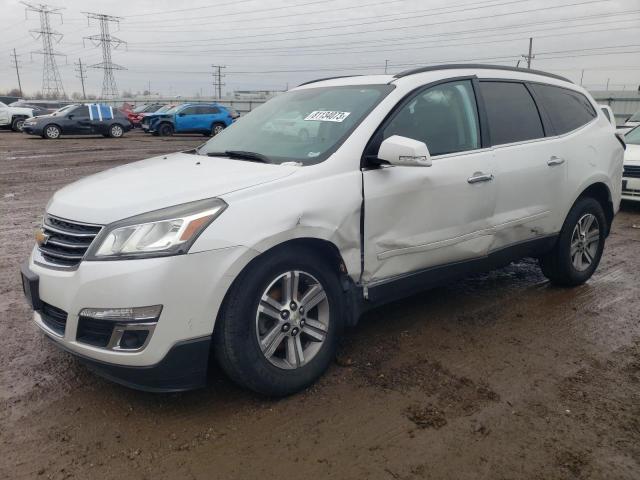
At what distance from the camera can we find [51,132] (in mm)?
22516

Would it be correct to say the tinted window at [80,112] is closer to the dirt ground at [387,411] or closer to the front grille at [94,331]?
the dirt ground at [387,411]

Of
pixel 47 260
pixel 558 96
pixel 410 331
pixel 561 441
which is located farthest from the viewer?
pixel 558 96

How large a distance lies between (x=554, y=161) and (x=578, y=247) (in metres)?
0.95

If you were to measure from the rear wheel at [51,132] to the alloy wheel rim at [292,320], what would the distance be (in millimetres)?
22653

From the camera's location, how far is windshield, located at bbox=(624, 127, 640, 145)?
375 inches

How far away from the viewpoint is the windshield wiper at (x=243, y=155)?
340cm

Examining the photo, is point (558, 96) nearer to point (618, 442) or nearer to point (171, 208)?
point (618, 442)

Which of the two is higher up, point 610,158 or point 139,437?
point 610,158

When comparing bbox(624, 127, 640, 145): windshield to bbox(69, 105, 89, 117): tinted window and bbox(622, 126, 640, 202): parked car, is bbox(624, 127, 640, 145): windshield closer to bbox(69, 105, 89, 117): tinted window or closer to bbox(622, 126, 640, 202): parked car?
bbox(622, 126, 640, 202): parked car

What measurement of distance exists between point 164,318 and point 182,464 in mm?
671

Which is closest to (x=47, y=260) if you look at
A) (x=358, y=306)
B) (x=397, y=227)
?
(x=358, y=306)

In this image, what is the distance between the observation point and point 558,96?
4.79 metres

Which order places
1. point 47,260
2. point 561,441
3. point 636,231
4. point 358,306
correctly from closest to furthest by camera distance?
point 561,441
point 47,260
point 358,306
point 636,231

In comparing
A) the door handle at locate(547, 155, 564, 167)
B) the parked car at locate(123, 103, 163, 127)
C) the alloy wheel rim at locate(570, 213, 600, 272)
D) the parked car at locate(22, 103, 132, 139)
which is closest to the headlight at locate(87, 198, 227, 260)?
the door handle at locate(547, 155, 564, 167)
